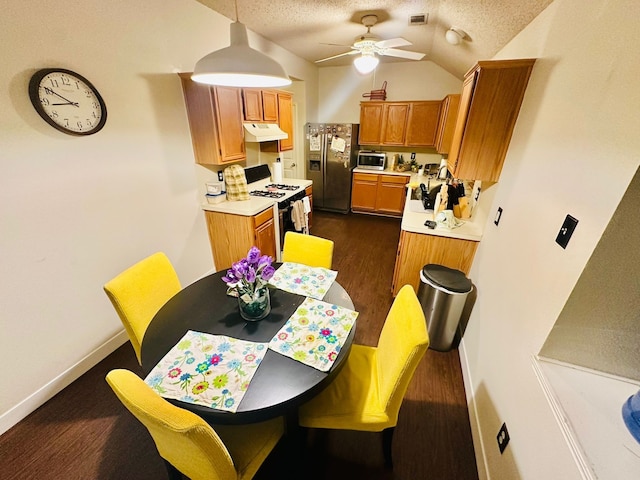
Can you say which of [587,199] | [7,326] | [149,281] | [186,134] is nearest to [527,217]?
[587,199]

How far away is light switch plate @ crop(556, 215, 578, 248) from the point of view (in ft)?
3.35

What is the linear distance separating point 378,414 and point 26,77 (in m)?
2.57

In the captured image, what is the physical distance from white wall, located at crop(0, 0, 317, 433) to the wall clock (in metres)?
0.05

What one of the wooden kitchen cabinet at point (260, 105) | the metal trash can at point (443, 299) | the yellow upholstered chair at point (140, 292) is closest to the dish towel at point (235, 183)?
the wooden kitchen cabinet at point (260, 105)

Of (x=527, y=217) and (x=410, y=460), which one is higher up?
(x=527, y=217)

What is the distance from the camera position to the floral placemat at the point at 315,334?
1.13 meters

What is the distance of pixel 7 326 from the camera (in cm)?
151

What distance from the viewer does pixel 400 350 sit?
3.68ft

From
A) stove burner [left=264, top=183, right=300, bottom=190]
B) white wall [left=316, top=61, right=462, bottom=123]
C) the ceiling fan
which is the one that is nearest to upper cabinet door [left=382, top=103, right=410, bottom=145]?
white wall [left=316, top=61, right=462, bottom=123]

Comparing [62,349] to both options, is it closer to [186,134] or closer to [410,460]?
[186,134]

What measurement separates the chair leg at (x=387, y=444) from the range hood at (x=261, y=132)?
2.83m

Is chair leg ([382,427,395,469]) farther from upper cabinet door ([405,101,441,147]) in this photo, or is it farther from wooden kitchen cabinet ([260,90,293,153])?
upper cabinet door ([405,101,441,147])

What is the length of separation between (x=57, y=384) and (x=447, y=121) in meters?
5.07

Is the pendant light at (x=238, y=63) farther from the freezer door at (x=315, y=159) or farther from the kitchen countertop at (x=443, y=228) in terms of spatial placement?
the freezer door at (x=315, y=159)
